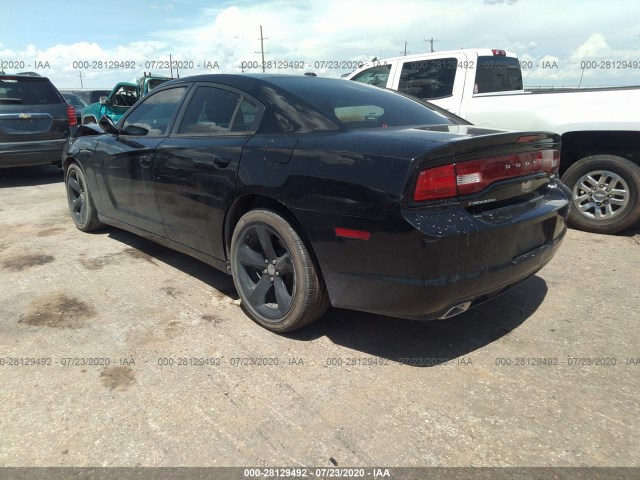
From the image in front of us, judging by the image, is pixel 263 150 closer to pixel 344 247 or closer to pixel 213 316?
pixel 344 247

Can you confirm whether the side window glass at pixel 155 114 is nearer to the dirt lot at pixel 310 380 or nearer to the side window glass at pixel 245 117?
the side window glass at pixel 245 117

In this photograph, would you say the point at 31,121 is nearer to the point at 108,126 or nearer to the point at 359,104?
the point at 108,126

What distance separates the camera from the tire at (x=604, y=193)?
467 centimetres

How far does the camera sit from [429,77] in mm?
6324

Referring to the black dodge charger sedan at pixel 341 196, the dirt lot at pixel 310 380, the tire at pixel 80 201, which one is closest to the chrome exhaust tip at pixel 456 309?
the black dodge charger sedan at pixel 341 196

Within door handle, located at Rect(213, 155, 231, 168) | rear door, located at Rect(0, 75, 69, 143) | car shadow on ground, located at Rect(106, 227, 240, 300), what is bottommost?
→ car shadow on ground, located at Rect(106, 227, 240, 300)

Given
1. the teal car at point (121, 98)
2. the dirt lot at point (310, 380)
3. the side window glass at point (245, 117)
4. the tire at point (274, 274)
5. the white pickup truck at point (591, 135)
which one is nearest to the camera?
the dirt lot at point (310, 380)

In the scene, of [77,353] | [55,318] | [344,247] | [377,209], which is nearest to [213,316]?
[77,353]

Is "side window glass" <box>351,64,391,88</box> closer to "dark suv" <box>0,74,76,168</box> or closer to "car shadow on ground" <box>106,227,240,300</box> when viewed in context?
"car shadow on ground" <box>106,227,240,300</box>

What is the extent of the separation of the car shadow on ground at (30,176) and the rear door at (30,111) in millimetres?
858

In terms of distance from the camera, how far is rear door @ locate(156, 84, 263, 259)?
3.04 m

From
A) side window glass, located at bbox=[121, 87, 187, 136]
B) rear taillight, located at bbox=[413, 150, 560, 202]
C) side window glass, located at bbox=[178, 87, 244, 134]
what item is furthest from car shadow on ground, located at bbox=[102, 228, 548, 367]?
side window glass, located at bbox=[121, 87, 187, 136]

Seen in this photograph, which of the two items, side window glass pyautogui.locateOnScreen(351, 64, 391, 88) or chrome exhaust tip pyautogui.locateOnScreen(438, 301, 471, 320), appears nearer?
chrome exhaust tip pyautogui.locateOnScreen(438, 301, 471, 320)

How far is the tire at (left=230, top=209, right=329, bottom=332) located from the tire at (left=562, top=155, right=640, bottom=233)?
3462 millimetres
